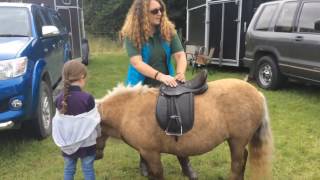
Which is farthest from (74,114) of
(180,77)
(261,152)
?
(261,152)

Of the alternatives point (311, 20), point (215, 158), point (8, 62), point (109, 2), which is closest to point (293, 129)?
point (215, 158)

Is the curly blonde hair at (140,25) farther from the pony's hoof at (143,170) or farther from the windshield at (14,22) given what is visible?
the windshield at (14,22)

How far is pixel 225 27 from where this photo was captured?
41.0 feet

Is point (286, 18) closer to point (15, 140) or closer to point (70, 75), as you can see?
point (15, 140)

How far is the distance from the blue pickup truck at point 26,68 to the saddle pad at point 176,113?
7.14 feet

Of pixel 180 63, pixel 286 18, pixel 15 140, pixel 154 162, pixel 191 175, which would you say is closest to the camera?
pixel 154 162

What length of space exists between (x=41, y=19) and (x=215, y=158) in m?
3.64

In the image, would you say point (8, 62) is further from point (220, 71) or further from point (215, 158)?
point (220, 71)

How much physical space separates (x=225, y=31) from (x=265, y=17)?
3008 millimetres

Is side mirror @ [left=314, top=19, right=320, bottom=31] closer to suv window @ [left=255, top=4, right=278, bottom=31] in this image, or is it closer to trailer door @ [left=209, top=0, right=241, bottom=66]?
suv window @ [left=255, top=4, right=278, bottom=31]

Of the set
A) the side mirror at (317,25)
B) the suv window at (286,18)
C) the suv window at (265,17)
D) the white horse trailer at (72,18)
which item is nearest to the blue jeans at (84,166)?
the side mirror at (317,25)

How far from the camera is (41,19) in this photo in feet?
22.6

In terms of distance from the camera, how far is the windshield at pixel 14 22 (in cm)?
600

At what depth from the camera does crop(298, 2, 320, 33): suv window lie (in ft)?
26.2
